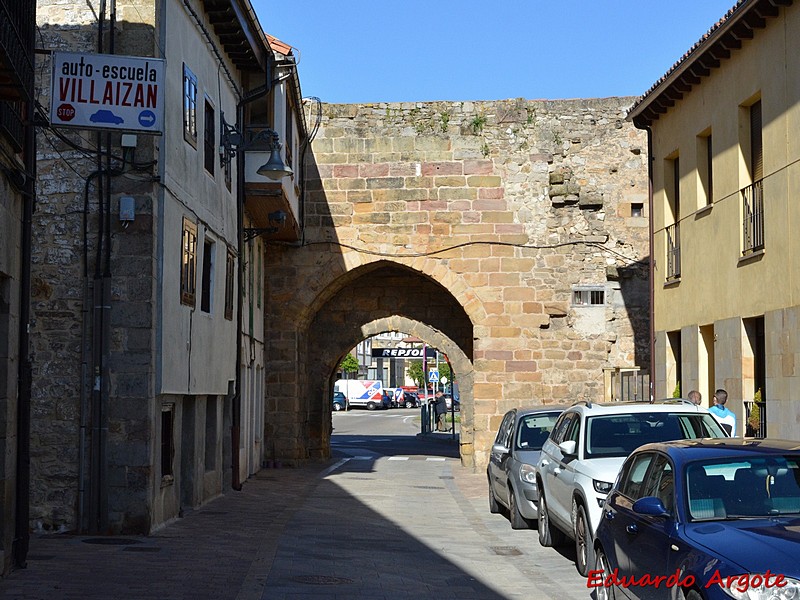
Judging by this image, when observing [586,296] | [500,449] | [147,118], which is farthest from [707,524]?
[586,296]

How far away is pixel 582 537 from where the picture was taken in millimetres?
10383

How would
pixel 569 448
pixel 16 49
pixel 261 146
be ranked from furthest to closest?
pixel 261 146 < pixel 569 448 < pixel 16 49

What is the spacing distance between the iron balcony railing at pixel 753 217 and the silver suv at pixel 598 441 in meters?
4.57

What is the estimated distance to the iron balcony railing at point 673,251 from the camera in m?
19.4

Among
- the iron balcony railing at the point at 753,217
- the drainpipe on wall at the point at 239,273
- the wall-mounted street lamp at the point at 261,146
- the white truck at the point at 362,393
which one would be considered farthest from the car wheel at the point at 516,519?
the white truck at the point at 362,393

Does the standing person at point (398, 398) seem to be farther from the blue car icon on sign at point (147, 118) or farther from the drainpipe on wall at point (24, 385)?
the drainpipe on wall at point (24, 385)

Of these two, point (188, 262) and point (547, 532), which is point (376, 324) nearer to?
point (188, 262)

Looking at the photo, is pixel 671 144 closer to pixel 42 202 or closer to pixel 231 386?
pixel 231 386

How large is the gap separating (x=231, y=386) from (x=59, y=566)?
29.9 ft

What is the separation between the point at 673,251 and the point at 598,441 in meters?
9.14

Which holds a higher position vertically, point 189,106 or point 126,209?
point 189,106

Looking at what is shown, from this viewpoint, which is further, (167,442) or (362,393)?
(362,393)

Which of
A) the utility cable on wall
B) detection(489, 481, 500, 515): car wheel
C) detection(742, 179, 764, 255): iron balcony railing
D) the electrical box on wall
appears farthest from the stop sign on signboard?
the utility cable on wall

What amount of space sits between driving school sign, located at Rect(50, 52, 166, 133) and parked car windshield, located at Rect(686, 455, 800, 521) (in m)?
7.10
